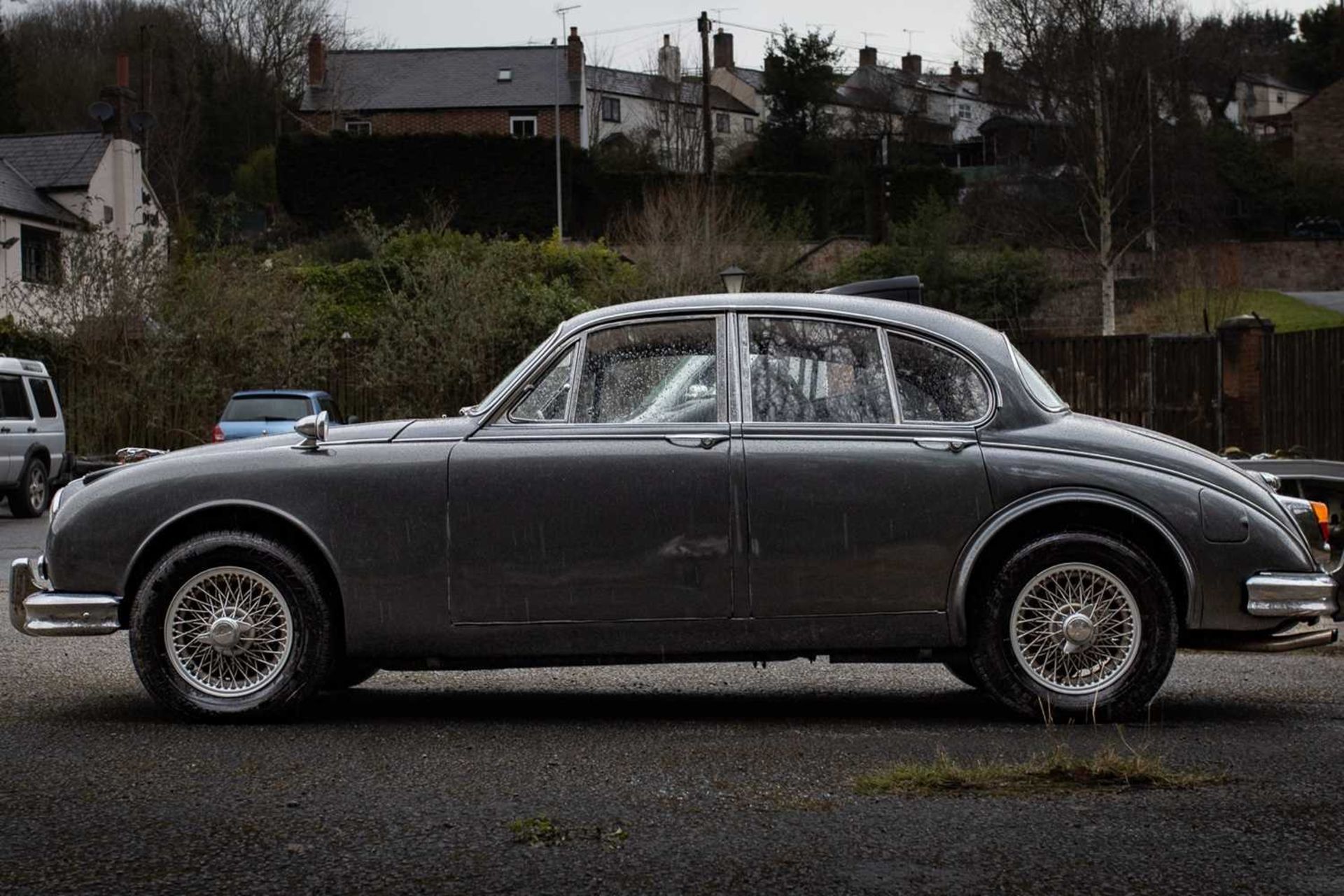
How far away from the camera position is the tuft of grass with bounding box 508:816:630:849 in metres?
4.53

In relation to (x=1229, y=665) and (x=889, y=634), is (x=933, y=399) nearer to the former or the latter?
(x=889, y=634)

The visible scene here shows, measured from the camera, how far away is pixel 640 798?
16.8 feet

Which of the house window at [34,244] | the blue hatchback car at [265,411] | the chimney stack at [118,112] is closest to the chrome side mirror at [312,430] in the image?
the blue hatchback car at [265,411]

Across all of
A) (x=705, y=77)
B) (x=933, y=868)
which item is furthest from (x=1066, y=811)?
(x=705, y=77)

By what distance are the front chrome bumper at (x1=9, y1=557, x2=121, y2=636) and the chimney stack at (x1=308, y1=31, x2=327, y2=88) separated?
6665 centimetres

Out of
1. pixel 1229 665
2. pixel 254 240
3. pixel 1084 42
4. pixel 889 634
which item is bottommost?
pixel 1229 665

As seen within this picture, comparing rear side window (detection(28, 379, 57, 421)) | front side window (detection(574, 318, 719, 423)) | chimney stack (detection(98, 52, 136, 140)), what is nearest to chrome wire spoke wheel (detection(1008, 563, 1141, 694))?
front side window (detection(574, 318, 719, 423))

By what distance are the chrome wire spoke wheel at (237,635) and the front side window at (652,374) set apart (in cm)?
141

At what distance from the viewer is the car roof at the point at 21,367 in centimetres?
2153

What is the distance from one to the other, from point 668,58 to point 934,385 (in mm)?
76842

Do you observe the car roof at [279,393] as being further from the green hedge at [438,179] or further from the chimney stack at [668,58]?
the chimney stack at [668,58]

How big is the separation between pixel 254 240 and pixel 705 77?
16.2 meters

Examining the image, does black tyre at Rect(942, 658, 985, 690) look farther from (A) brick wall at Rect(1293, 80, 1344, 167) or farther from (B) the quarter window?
(A) brick wall at Rect(1293, 80, 1344, 167)

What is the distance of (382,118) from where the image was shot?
68.4 meters
